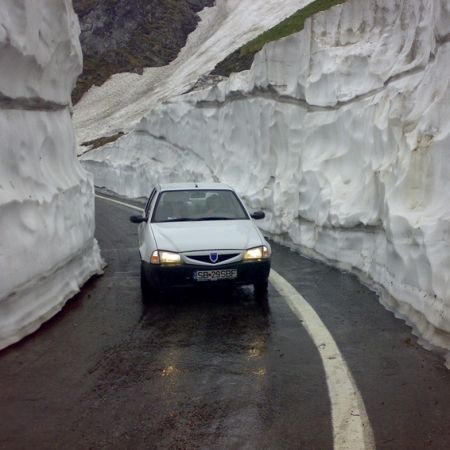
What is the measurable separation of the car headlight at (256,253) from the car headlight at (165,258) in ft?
2.74

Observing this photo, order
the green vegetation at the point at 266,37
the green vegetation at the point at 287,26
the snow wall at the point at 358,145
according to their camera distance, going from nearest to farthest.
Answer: the snow wall at the point at 358,145 < the green vegetation at the point at 266,37 < the green vegetation at the point at 287,26

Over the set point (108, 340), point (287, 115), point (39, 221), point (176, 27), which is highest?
point (176, 27)

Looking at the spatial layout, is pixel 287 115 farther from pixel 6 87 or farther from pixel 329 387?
pixel 329 387

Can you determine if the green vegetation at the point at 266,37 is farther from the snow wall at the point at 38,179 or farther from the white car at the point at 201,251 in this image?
the white car at the point at 201,251

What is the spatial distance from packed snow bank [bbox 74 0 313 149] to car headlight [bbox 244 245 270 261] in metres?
35.1

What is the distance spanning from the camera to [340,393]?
16.5 ft

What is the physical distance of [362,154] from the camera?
463 inches

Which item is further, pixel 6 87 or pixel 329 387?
pixel 6 87

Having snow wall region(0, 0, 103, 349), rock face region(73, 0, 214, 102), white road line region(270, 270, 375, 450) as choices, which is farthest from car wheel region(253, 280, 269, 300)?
rock face region(73, 0, 214, 102)

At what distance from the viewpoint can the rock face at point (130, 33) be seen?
60.6 m

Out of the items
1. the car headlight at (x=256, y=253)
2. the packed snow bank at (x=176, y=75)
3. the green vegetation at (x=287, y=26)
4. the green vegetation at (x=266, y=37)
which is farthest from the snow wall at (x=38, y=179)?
the green vegetation at (x=287, y=26)

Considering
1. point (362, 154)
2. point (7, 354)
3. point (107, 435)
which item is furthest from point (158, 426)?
point (362, 154)

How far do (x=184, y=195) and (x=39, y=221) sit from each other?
256 centimetres

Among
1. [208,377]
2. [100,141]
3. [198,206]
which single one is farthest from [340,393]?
[100,141]
